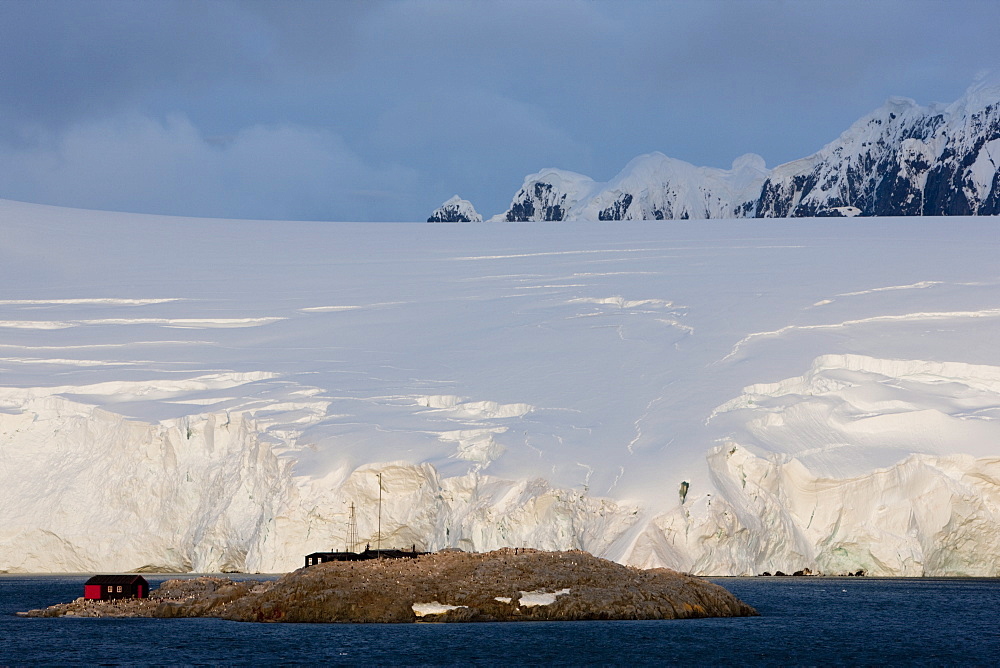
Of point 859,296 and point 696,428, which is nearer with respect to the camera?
point 696,428

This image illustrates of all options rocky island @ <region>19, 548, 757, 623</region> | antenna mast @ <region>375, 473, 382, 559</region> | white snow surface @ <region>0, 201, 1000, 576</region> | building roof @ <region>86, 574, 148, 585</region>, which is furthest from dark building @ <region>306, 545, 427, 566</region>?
building roof @ <region>86, 574, 148, 585</region>

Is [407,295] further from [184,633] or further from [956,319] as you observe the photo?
[184,633]

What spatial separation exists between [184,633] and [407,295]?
5239 cm

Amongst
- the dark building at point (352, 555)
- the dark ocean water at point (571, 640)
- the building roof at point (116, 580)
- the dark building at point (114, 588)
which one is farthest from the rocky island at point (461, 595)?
the dark building at point (352, 555)

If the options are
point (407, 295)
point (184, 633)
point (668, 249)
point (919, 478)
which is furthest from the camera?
point (668, 249)

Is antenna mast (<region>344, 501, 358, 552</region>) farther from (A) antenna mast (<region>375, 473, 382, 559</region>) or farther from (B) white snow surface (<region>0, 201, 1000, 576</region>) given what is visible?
(A) antenna mast (<region>375, 473, 382, 559</region>)

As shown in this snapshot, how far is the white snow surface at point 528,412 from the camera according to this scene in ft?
184

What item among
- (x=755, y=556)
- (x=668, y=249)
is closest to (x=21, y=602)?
(x=755, y=556)

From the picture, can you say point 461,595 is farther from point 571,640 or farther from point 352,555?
point 352,555

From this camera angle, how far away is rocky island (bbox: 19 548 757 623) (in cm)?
4334

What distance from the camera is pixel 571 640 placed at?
37844mm

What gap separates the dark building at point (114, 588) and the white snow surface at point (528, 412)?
981 centimetres

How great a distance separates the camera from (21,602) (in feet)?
168

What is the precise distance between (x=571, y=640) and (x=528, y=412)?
2933 cm
